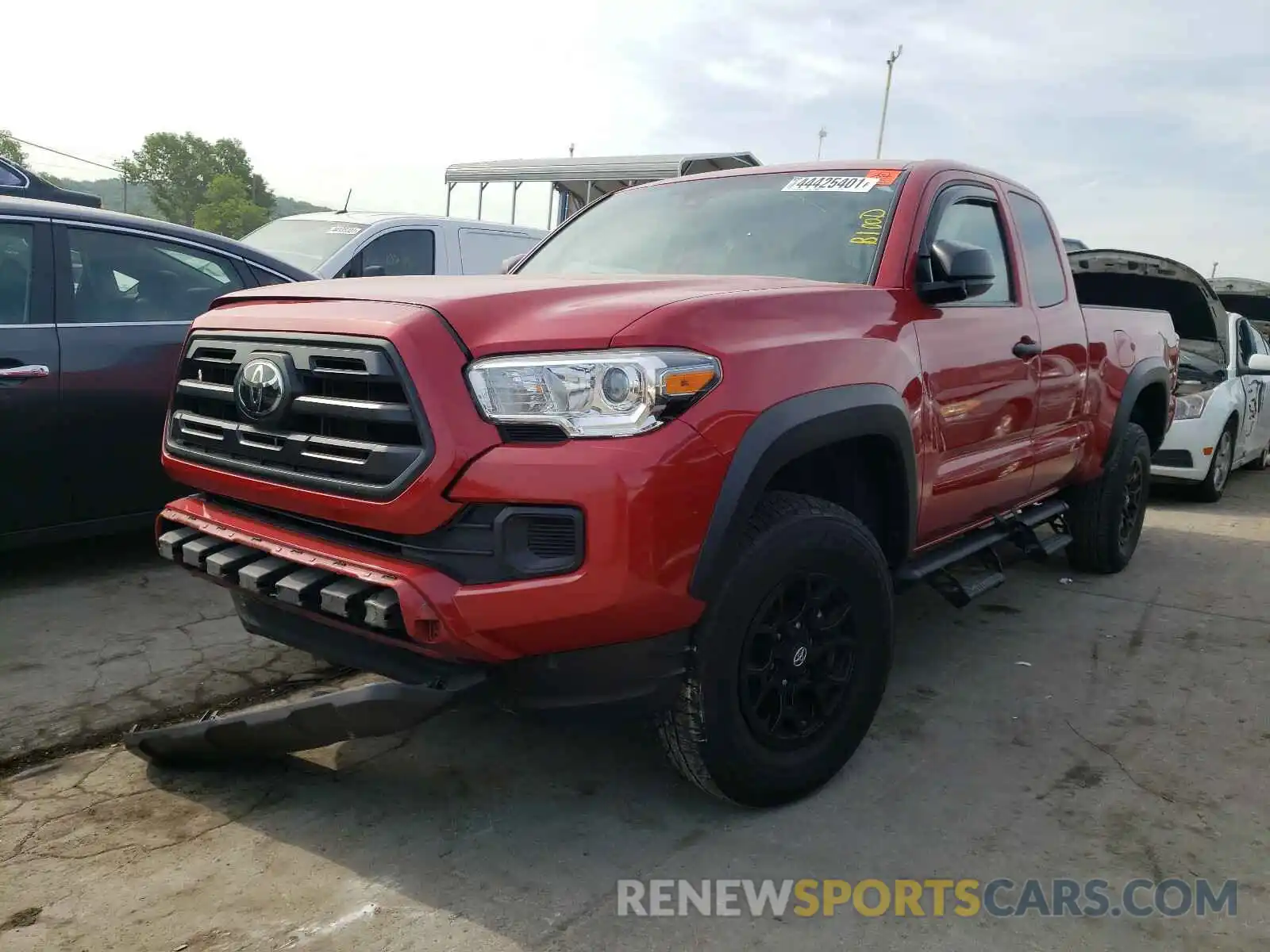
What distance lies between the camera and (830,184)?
3.62 meters

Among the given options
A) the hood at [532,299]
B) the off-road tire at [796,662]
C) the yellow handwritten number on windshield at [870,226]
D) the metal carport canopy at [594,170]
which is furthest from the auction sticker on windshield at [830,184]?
the metal carport canopy at [594,170]

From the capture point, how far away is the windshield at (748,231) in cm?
337

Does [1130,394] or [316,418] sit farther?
[1130,394]

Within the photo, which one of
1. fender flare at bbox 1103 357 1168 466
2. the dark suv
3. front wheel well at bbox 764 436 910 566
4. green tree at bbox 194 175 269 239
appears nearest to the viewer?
front wheel well at bbox 764 436 910 566

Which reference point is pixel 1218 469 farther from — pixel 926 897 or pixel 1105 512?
pixel 926 897

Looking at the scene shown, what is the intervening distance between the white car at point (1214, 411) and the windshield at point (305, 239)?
6553 mm

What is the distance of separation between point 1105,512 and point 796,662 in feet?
11.0

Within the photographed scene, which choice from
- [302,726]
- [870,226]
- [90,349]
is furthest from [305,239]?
[302,726]

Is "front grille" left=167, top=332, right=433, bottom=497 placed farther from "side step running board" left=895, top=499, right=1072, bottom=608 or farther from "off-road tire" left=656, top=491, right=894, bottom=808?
"side step running board" left=895, top=499, right=1072, bottom=608

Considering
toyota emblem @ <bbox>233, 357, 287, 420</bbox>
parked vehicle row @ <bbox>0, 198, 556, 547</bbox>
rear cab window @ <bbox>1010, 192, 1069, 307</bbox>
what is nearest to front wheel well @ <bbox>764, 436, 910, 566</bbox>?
toyota emblem @ <bbox>233, 357, 287, 420</bbox>

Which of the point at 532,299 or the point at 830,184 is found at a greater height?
the point at 830,184

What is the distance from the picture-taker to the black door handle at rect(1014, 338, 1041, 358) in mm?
3869

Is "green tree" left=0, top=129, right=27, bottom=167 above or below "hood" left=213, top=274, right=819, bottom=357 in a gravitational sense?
above

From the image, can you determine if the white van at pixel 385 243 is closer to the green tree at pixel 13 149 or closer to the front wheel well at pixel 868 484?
the front wheel well at pixel 868 484
